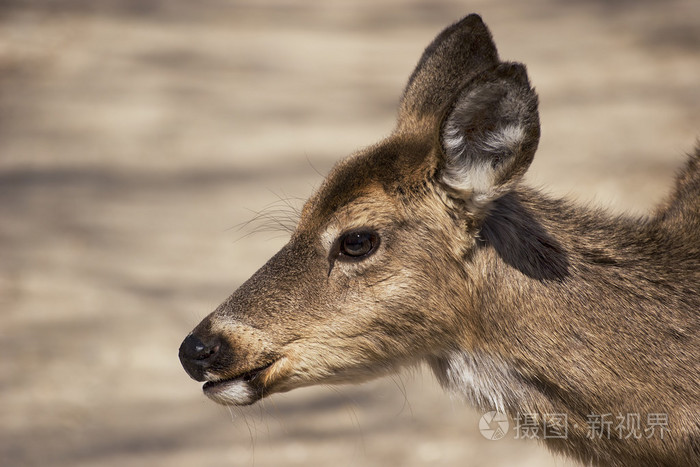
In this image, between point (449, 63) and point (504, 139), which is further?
point (449, 63)

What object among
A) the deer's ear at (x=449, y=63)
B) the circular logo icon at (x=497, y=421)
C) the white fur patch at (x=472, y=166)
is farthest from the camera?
the deer's ear at (x=449, y=63)

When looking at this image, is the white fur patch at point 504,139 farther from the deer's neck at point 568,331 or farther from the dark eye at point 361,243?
the dark eye at point 361,243

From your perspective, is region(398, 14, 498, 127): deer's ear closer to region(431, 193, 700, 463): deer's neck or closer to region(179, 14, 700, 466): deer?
region(179, 14, 700, 466): deer

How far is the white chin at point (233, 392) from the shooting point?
3619 mm

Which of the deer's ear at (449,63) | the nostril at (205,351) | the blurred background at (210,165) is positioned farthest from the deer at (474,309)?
the blurred background at (210,165)

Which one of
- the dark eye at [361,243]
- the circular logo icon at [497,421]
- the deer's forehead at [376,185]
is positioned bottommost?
the circular logo icon at [497,421]

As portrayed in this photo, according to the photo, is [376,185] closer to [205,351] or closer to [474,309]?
[474,309]

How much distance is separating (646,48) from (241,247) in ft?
14.9

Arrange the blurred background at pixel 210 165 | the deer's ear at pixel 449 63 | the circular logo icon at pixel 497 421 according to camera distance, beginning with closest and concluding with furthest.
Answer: the circular logo icon at pixel 497 421 < the deer's ear at pixel 449 63 < the blurred background at pixel 210 165

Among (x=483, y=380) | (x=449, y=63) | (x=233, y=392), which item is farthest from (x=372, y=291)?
(x=449, y=63)

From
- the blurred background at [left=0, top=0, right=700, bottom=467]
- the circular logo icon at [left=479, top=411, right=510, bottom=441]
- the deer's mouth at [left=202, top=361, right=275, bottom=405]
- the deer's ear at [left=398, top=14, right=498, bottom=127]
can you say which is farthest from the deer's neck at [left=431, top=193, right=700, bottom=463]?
the blurred background at [left=0, top=0, right=700, bottom=467]

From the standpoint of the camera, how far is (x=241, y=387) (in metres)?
3.62

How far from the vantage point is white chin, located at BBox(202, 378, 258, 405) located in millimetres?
3619

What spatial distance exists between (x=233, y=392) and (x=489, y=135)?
4.77ft
